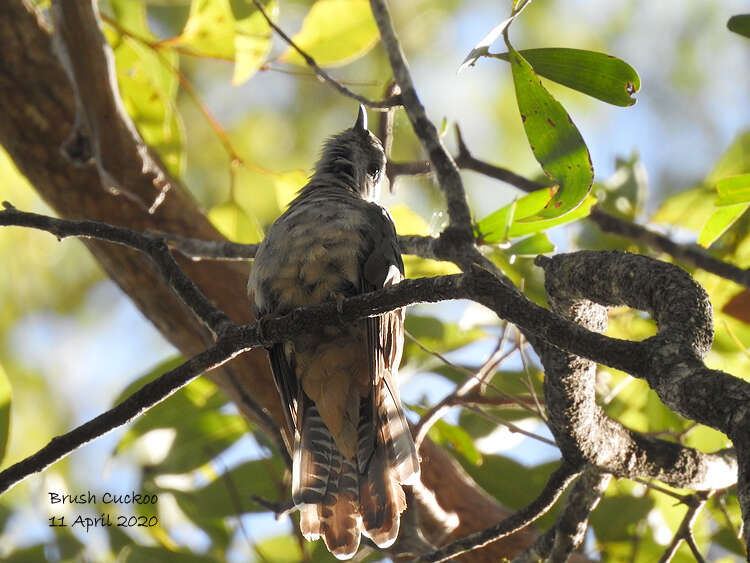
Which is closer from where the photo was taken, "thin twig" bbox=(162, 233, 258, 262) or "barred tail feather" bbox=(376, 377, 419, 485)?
"barred tail feather" bbox=(376, 377, 419, 485)

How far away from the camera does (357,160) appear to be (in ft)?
14.0

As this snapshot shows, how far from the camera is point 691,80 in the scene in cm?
701

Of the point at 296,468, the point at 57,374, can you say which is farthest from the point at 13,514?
the point at 57,374

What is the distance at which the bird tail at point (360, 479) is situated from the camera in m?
2.90

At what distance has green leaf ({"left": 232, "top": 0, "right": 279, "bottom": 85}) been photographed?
166 inches

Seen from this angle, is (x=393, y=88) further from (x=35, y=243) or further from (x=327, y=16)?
(x=35, y=243)

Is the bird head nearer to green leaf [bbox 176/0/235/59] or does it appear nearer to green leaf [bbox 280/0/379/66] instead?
green leaf [bbox 280/0/379/66]

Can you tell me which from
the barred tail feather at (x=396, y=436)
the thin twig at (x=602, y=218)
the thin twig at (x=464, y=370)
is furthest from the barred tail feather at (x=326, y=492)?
the thin twig at (x=602, y=218)

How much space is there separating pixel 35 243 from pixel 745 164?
4707 millimetres

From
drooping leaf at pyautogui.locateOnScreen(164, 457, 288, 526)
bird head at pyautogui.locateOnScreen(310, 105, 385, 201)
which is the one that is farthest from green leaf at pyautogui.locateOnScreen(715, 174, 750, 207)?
drooping leaf at pyautogui.locateOnScreen(164, 457, 288, 526)

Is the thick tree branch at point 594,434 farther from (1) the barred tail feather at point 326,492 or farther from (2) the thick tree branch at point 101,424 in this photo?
(2) the thick tree branch at point 101,424

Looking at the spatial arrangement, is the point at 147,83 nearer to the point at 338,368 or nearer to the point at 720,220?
the point at 338,368

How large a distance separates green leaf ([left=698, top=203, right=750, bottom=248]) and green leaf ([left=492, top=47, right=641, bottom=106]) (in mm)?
586

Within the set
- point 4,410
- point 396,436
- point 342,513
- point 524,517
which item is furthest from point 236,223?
point 524,517
